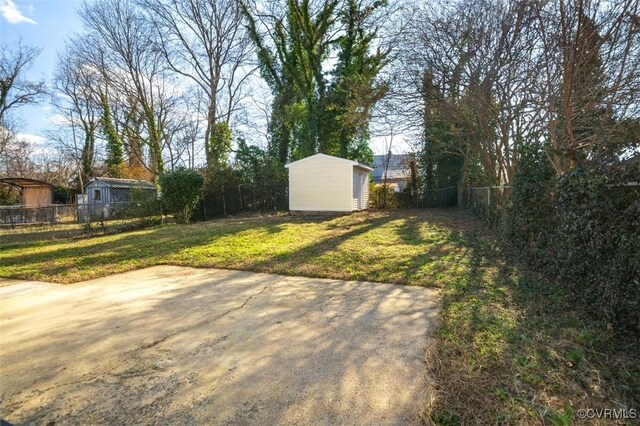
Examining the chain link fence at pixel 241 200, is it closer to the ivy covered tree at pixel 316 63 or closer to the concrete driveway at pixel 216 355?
the ivy covered tree at pixel 316 63

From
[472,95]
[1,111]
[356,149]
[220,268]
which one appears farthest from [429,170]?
[1,111]

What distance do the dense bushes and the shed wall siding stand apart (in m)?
10.6

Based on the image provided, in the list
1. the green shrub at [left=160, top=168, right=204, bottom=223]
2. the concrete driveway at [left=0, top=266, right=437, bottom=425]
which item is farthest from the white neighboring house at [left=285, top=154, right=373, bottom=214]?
the concrete driveway at [left=0, top=266, right=437, bottom=425]

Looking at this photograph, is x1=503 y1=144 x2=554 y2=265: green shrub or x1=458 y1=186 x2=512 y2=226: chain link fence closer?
x1=503 y1=144 x2=554 y2=265: green shrub

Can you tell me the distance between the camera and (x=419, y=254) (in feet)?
19.6

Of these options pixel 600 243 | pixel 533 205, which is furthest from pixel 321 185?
pixel 600 243

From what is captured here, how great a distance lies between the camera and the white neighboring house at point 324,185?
48.1 ft

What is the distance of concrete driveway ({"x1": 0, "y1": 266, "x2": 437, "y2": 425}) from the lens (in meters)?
1.85

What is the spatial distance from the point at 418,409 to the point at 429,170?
728 inches

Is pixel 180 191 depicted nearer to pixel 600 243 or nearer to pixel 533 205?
pixel 533 205

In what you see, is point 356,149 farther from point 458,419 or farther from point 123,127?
point 458,419

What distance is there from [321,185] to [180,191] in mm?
5885
